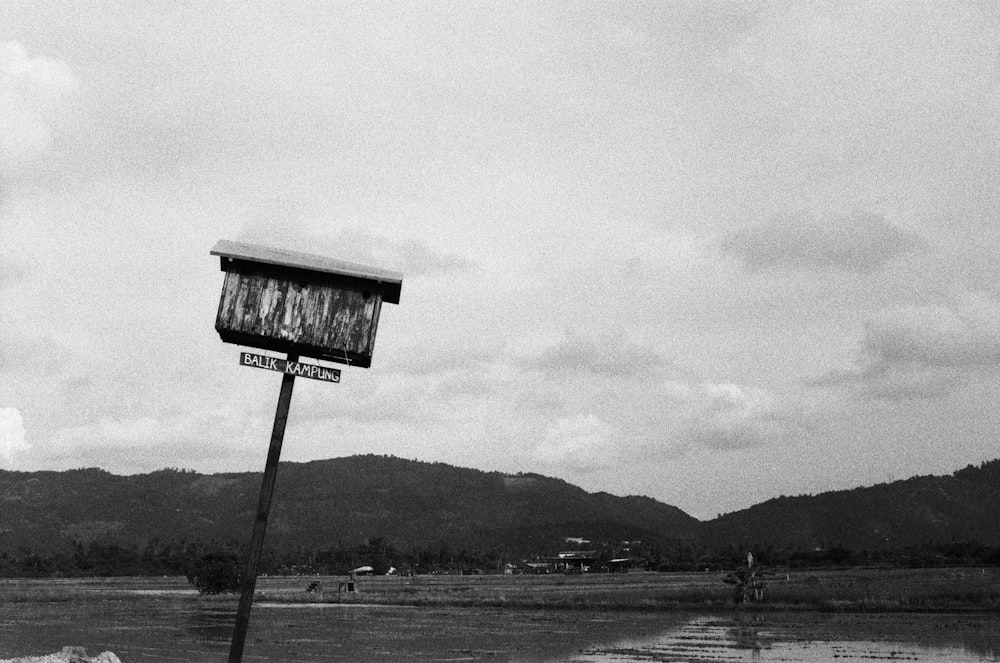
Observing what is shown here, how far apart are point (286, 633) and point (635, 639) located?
1251 cm

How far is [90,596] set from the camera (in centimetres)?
6669

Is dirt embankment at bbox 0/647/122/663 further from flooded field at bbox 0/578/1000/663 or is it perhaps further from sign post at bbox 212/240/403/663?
flooded field at bbox 0/578/1000/663

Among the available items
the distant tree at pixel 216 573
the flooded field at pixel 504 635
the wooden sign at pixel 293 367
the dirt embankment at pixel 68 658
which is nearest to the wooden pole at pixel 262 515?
the wooden sign at pixel 293 367

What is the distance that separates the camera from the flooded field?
28719 millimetres

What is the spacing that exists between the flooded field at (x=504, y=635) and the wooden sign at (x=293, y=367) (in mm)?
18264

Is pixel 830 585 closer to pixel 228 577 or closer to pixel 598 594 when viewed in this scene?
pixel 598 594

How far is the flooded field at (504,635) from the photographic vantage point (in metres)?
28.7

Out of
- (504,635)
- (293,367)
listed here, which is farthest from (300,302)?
(504,635)

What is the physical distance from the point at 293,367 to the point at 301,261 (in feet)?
4.12

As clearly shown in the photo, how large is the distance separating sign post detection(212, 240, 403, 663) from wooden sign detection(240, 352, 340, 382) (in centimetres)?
20

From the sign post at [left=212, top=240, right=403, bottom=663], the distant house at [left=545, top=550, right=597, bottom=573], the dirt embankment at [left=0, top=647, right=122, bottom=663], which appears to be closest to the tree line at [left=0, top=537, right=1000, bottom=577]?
the distant house at [left=545, top=550, right=597, bottom=573]

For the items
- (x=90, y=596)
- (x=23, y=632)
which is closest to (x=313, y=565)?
(x=90, y=596)

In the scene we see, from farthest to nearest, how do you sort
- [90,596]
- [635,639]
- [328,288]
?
[90,596], [635,639], [328,288]

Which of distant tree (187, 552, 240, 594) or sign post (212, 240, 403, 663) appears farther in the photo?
distant tree (187, 552, 240, 594)
